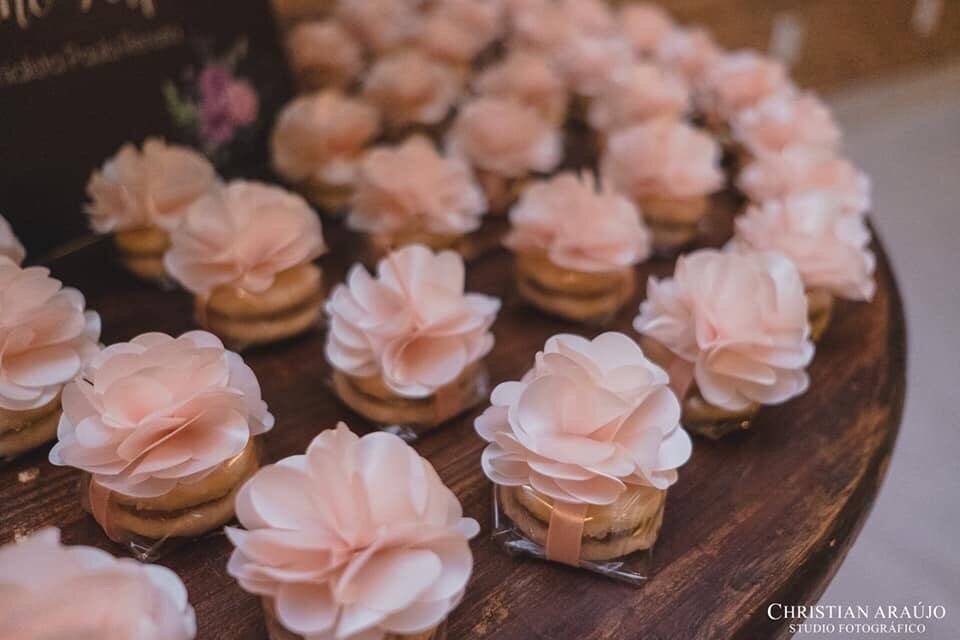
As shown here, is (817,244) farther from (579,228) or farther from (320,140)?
(320,140)

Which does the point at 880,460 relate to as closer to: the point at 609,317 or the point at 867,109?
the point at 609,317

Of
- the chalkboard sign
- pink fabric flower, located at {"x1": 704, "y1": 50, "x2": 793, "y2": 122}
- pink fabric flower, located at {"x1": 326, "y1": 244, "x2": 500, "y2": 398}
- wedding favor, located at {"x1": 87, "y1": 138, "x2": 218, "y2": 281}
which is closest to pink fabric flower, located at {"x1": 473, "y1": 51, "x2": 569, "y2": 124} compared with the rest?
pink fabric flower, located at {"x1": 704, "y1": 50, "x2": 793, "y2": 122}

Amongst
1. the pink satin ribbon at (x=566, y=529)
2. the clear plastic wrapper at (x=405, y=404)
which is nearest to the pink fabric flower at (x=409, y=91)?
the clear plastic wrapper at (x=405, y=404)

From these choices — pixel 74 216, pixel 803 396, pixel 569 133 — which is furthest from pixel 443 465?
pixel 569 133

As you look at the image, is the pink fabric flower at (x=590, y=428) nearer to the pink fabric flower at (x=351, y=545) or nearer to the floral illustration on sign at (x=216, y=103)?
the pink fabric flower at (x=351, y=545)

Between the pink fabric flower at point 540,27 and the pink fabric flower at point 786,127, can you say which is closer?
the pink fabric flower at point 786,127

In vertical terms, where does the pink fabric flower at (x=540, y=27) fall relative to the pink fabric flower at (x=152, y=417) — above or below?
above

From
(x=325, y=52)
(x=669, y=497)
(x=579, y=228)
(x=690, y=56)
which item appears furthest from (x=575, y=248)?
(x=690, y=56)
